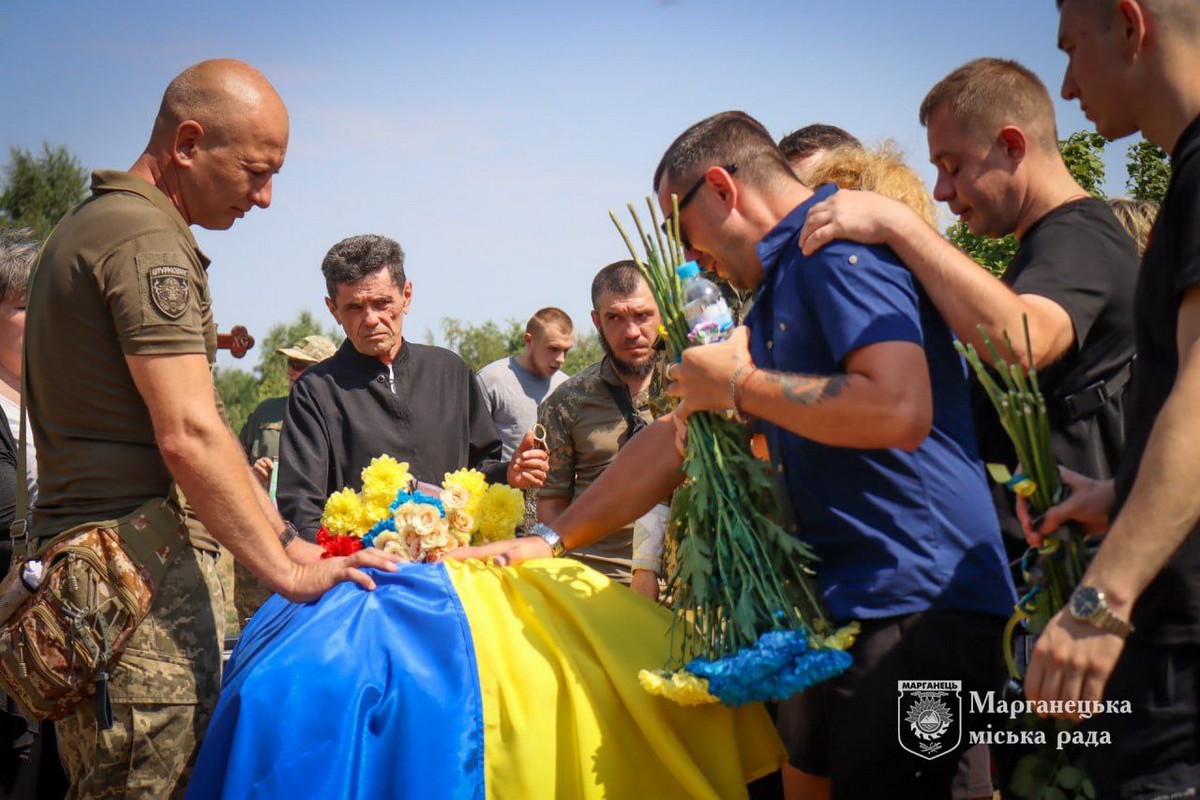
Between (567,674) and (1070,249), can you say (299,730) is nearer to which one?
(567,674)

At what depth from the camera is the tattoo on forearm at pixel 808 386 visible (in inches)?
101

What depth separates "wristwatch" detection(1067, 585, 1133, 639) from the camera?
6.88 ft

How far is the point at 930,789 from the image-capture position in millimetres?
2658

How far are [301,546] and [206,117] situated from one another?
1.54 metres

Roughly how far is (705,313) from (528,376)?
6397 mm

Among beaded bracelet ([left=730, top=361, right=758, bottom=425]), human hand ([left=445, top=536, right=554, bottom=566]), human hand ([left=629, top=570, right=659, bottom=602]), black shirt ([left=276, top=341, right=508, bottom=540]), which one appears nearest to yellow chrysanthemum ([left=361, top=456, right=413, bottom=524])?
human hand ([left=445, top=536, right=554, bottom=566])

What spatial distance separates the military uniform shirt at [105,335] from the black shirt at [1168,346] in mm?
2344

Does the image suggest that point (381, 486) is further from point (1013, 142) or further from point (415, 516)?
point (1013, 142)

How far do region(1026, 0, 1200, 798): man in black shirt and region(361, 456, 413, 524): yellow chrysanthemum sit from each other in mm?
2308

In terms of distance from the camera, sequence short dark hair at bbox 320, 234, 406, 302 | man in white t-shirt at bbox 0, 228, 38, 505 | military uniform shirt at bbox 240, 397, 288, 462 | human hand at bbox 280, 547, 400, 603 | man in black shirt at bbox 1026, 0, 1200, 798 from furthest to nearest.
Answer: military uniform shirt at bbox 240, 397, 288, 462
short dark hair at bbox 320, 234, 406, 302
man in white t-shirt at bbox 0, 228, 38, 505
human hand at bbox 280, 547, 400, 603
man in black shirt at bbox 1026, 0, 1200, 798

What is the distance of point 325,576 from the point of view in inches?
127

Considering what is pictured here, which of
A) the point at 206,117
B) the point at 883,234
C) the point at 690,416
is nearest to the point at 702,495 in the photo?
the point at 690,416

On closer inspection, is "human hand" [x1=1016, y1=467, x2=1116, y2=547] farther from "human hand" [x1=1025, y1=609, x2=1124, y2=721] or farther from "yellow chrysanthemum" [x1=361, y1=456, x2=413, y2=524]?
"yellow chrysanthemum" [x1=361, y1=456, x2=413, y2=524]

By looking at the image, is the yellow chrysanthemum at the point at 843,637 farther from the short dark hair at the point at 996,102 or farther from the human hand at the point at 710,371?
the short dark hair at the point at 996,102
